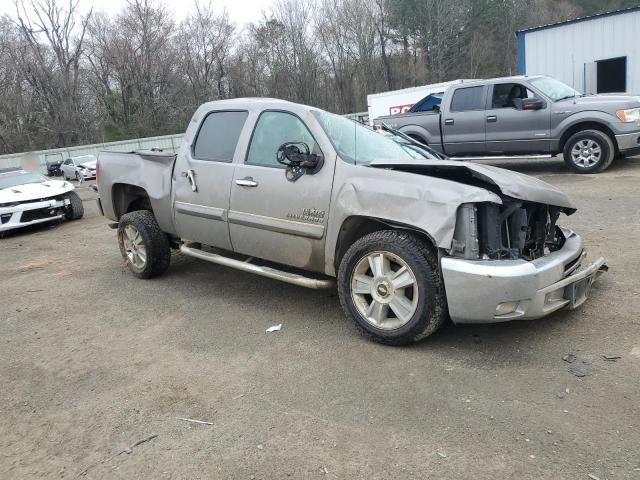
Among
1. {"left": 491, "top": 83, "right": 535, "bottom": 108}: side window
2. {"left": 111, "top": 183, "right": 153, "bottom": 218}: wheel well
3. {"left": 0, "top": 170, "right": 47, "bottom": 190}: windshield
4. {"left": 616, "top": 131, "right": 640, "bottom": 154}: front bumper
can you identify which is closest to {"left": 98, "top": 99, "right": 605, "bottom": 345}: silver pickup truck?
{"left": 111, "top": 183, "right": 153, "bottom": 218}: wheel well

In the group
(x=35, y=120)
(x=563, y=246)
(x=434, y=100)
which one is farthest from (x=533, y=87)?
(x=35, y=120)

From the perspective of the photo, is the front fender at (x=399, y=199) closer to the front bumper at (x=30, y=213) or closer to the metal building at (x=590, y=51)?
the front bumper at (x=30, y=213)

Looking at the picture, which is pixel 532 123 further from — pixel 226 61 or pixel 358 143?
pixel 226 61

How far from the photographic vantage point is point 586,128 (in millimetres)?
10031

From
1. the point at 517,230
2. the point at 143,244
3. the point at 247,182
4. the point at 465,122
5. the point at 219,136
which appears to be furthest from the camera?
the point at 465,122

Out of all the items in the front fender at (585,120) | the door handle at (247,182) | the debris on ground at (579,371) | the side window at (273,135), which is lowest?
the debris on ground at (579,371)

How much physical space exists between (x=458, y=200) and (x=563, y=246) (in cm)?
119

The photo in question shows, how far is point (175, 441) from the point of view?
2.92 m

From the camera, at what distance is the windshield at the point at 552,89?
10.4 metres

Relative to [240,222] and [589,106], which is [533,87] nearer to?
[589,106]

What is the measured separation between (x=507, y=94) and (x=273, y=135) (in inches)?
302

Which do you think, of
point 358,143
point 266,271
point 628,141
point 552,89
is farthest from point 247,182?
point 552,89

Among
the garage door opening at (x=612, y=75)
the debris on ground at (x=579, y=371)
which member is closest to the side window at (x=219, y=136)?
the debris on ground at (x=579, y=371)

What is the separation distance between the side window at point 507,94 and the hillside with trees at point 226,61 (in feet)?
103
